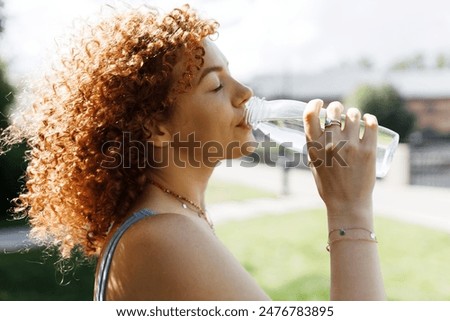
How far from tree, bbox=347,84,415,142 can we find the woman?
46.5 feet

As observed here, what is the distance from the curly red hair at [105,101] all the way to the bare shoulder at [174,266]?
0.15m

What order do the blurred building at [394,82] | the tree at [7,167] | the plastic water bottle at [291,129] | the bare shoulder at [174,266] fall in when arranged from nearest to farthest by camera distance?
the bare shoulder at [174,266] → the plastic water bottle at [291,129] → the tree at [7,167] → the blurred building at [394,82]

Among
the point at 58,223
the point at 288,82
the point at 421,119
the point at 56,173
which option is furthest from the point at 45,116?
the point at 288,82

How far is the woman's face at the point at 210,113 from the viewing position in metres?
0.92

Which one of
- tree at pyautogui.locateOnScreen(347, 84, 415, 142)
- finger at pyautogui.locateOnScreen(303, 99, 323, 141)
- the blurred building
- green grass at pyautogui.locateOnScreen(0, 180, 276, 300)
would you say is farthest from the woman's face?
the blurred building

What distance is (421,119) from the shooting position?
82.1 feet

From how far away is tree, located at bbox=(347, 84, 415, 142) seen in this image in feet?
48.8

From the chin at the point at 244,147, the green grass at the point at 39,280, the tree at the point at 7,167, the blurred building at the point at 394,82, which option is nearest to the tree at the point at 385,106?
the blurred building at the point at 394,82

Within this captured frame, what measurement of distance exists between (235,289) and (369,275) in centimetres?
18

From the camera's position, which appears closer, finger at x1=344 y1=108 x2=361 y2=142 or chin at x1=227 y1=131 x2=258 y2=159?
finger at x1=344 y1=108 x2=361 y2=142

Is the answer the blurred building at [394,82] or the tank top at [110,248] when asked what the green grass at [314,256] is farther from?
the blurred building at [394,82]

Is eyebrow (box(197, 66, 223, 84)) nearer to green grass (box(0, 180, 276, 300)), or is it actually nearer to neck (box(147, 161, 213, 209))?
neck (box(147, 161, 213, 209))

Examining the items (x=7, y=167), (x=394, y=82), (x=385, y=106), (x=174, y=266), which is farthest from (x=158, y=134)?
(x=394, y=82)
